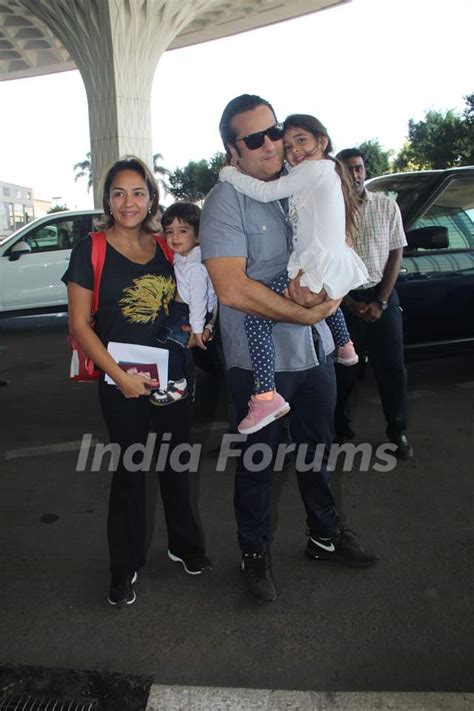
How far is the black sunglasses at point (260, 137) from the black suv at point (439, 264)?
2.86 m

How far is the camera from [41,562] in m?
3.17

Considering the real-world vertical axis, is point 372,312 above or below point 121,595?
above

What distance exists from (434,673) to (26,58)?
49.6 m

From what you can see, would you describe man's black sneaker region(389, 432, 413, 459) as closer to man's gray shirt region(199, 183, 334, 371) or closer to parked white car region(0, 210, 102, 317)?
man's gray shirt region(199, 183, 334, 371)

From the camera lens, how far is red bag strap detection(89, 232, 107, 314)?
8.43 feet

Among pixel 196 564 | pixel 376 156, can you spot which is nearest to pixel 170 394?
pixel 196 564

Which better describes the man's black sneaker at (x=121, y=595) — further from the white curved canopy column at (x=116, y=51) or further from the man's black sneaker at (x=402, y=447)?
the white curved canopy column at (x=116, y=51)

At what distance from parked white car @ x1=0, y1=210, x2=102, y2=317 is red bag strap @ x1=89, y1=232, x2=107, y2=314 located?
8.35 meters

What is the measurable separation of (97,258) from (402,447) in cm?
273

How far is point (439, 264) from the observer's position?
5.35 meters

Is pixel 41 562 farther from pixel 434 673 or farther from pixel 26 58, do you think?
pixel 26 58

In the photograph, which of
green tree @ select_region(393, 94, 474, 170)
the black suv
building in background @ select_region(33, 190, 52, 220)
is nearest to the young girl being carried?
the black suv

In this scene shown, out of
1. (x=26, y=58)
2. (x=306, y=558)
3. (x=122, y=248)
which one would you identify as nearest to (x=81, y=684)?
(x=306, y=558)

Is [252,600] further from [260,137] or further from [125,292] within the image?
[260,137]
